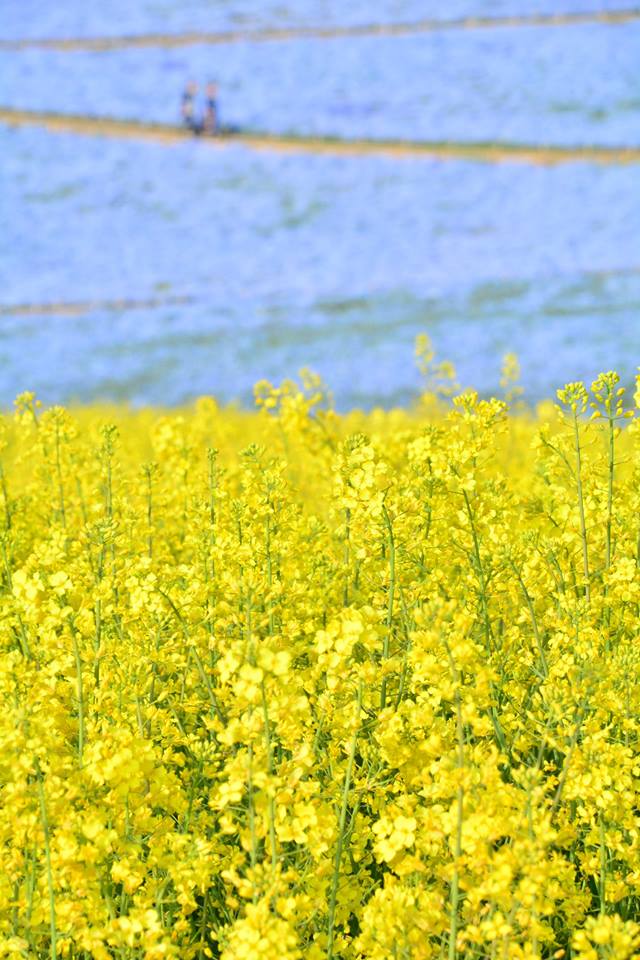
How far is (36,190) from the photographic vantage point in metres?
20.4

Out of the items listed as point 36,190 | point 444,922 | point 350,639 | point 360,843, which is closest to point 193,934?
point 360,843

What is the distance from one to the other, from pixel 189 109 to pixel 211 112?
2.07 feet

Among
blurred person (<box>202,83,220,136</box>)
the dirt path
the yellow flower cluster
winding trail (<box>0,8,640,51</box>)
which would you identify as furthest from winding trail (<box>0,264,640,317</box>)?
the yellow flower cluster

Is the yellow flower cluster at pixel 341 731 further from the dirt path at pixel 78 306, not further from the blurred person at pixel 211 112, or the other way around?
the blurred person at pixel 211 112

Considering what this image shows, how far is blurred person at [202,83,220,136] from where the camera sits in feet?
65.8

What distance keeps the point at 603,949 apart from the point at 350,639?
74 cm

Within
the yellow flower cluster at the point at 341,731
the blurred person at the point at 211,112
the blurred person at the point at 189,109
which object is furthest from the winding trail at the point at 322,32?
the yellow flower cluster at the point at 341,731

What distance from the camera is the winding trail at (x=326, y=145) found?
18688 millimetres

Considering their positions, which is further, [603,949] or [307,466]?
[307,466]

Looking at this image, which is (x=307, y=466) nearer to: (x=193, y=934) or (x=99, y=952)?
(x=193, y=934)

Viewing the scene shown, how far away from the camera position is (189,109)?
20688 mm

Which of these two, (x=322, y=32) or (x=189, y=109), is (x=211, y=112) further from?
(x=322, y=32)

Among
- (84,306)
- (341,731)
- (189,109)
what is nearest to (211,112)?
(189,109)

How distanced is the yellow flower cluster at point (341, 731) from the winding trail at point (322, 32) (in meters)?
19.4
